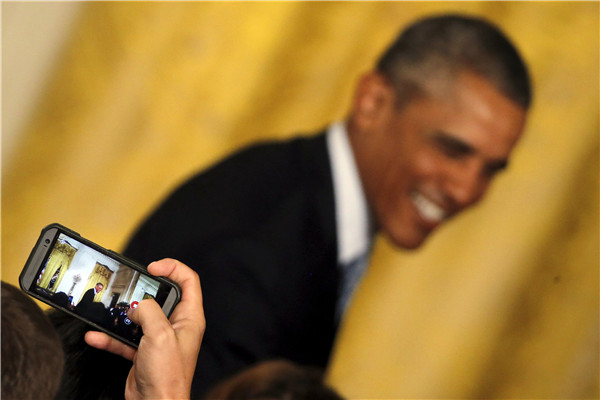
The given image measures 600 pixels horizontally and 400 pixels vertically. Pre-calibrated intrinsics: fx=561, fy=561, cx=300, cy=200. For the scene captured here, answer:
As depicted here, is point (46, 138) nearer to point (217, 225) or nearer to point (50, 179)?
point (50, 179)

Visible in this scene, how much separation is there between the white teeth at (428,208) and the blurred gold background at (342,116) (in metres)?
0.05

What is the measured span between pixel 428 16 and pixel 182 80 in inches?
22.7

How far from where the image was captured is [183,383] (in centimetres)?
64

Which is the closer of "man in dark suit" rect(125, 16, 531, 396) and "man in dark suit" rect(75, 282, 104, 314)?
"man in dark suit" rect(75, 282, 104, 314)

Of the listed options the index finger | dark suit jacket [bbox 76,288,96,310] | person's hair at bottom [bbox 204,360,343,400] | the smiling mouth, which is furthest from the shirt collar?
dark suit jacket [bbox 76,288,96,310]

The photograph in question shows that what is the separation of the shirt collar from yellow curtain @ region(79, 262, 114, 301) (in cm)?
64

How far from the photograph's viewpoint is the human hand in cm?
64

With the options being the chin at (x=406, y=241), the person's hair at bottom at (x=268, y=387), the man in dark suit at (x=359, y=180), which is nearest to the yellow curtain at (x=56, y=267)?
the person's hair at bottom at (x=268, y=387)

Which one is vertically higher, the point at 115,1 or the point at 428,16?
the point at 428,16

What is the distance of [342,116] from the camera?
1279 millimetres

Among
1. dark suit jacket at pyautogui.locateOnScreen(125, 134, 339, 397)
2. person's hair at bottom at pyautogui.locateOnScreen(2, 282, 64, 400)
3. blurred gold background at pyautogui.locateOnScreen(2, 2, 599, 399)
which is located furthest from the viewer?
blurred gold background at pyautogui.locateOnScreen(2, 2, 599, 399)

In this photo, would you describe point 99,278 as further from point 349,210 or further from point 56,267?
point 349,210

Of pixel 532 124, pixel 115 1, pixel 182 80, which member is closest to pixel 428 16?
pixel 532 124

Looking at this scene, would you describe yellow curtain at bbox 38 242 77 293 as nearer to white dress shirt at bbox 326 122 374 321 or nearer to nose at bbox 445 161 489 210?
white dress shirt at bbox 326 122 374 321
